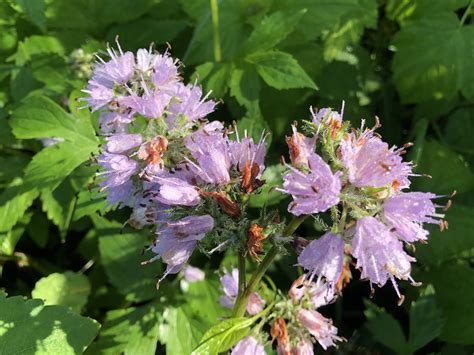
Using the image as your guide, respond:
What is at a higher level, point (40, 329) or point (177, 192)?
point (177, 192)

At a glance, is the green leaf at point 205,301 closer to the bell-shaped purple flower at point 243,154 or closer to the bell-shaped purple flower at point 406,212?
the bell-shaped purple flower at point 243,154

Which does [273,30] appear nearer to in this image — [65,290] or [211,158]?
[211,158]

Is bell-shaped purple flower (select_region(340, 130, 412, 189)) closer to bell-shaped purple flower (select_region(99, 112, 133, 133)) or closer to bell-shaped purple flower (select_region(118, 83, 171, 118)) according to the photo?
bell-shaped purple flower (select_region(118, 83, 171, 118))

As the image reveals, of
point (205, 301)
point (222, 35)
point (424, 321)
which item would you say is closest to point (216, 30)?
point (222, 35)

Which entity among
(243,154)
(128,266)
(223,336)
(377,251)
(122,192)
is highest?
(243,154)

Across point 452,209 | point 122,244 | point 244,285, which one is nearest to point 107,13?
point 122,244

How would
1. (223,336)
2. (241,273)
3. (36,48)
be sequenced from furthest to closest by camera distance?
(36,48) → (241,273) → (223,336)

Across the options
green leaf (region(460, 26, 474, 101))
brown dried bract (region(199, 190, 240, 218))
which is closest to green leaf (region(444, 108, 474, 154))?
green leaf (region(460, 26, 474, 101))
